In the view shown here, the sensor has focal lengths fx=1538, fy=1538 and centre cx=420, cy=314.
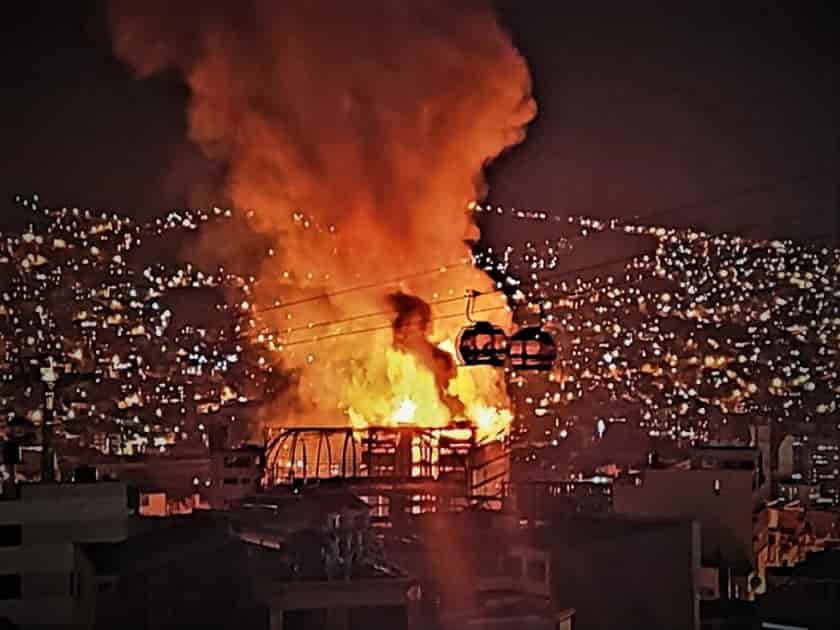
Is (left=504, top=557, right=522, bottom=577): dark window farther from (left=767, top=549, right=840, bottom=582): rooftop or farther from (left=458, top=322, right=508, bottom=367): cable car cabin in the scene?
(left=767, top=549, right=840, bottom=582): rooftop

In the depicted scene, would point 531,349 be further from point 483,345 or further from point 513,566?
point 513,566

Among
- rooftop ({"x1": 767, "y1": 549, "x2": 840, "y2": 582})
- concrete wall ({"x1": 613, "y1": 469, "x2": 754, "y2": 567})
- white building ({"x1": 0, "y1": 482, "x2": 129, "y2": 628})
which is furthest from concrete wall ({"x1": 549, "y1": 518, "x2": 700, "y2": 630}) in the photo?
white building ({"x1": 0, "y1": 482, "x2": 129, "y2": 628})

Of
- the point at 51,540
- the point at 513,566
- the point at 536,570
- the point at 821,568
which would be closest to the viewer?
the point at 51,540

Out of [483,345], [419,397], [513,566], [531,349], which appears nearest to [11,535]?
[483,345]

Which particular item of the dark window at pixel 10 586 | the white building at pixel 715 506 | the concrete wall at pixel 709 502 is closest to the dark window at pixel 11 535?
the dark window at pixel 10 586

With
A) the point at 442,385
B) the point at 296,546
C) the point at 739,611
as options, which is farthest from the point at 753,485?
the point at 296,546
